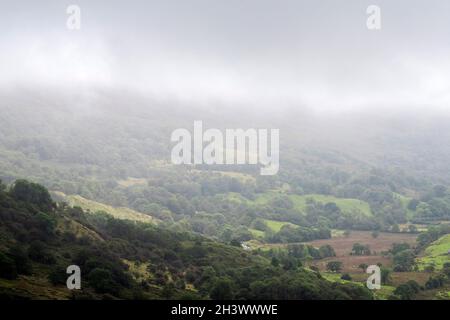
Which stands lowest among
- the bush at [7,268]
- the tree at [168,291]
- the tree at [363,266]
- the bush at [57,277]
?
the tree at [363,266]

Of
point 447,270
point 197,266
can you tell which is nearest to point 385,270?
point 447,270

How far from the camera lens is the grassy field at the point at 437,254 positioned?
14388cm

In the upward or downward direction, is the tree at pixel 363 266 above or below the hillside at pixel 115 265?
below

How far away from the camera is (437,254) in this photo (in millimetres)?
157000

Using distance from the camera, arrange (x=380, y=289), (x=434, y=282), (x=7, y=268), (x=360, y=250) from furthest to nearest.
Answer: (x=360, y=250) < (x=434, y=282) < (x=380, y=289) < (x=7, y=268)

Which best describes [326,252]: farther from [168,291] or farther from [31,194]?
[168,291]

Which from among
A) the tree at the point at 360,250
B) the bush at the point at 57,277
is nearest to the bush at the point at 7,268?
the bush at the point at 57,277

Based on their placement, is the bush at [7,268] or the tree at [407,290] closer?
the bush at [7,268]

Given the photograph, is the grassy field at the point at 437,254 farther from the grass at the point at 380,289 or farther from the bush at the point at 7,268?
the bush at the point at 7,268

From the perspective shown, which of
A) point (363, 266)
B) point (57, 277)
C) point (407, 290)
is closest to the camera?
point (57, 277)

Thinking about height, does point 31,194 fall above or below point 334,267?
above

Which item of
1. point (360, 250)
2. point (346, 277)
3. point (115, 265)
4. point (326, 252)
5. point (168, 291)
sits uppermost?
point (115, 265)

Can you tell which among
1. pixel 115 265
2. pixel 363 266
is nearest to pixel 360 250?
pixel 363 266
